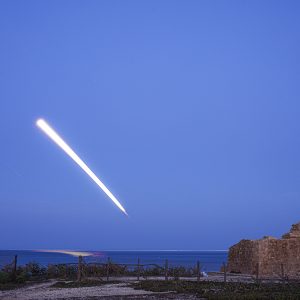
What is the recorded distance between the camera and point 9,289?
2430 centimetres

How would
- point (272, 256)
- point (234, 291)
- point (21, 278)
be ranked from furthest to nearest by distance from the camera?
point (272, 256) < point (21, 278) < point (234, 291)

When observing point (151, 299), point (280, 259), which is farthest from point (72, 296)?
point (280, 259)

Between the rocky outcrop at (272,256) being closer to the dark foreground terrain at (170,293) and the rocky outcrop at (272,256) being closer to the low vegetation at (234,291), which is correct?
the dark foreground terrain at (170,293)

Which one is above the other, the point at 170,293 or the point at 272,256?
the point at 272,256

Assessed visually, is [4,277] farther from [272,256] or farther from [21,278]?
[272,256]

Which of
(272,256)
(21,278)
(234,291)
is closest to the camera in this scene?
(234,291)

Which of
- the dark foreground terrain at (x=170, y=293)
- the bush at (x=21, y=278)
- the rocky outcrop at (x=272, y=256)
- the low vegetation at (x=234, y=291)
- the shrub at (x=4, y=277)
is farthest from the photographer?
the rocky outcrop at (x=272, y=256)

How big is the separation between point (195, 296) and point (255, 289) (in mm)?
3292

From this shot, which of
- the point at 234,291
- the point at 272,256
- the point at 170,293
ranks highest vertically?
the point at 272,256

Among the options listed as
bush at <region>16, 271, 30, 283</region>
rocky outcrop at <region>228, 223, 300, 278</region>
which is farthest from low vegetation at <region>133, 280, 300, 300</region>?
rocky outcrop at <region>228, 223, 300, 278</region>

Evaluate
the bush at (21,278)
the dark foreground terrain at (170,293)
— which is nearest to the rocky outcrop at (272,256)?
the dark foreground terrain at (170,293)

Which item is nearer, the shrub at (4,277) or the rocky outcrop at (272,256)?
the shrub at (4,277)

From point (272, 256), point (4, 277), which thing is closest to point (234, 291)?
point (4, 277)

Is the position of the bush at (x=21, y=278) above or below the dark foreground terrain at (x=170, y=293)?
above
